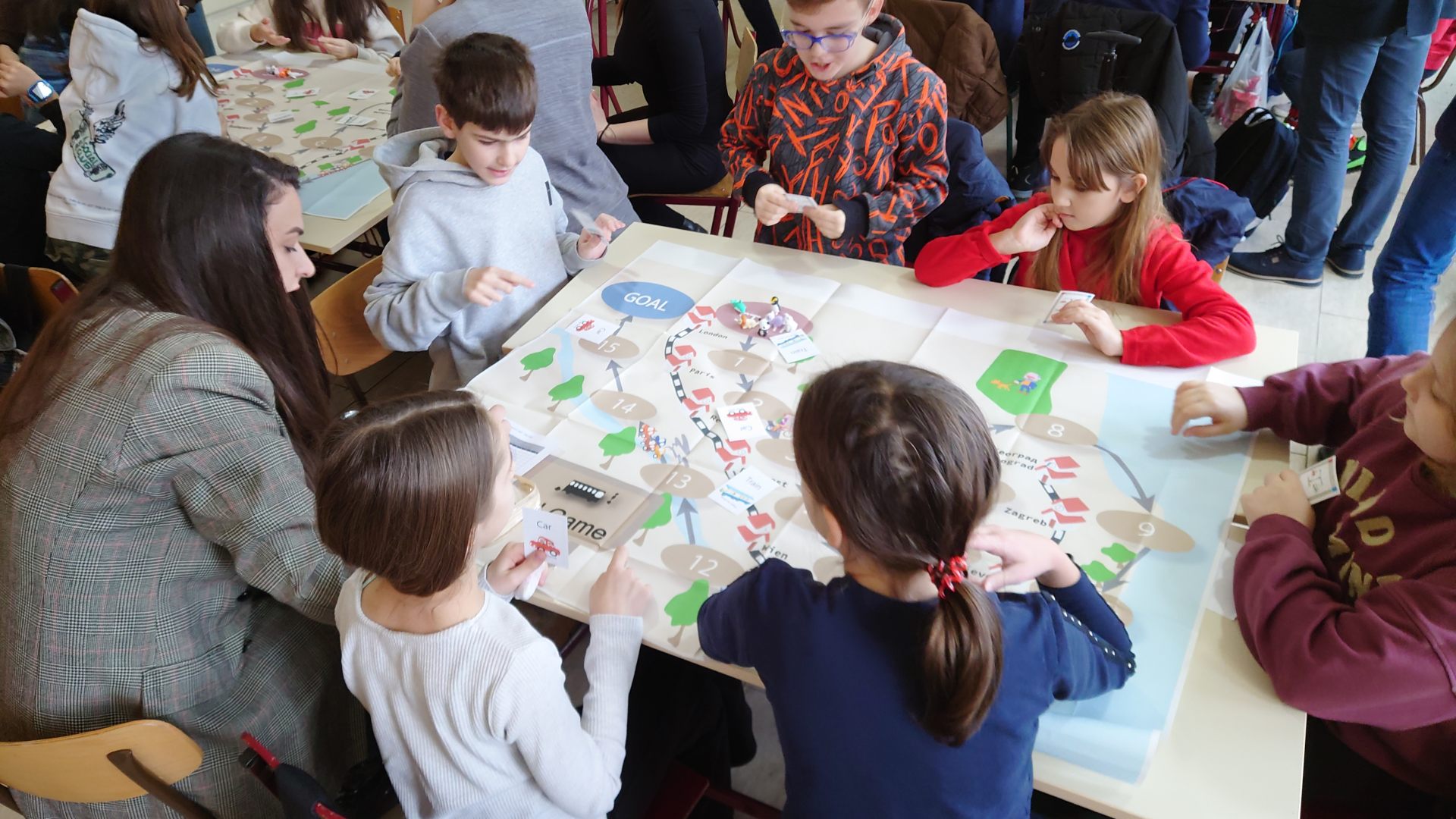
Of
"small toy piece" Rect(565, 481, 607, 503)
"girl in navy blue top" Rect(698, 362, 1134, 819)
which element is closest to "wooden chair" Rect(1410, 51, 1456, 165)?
"girl in navy blue top" Rect(698, 362, 1134, 819)

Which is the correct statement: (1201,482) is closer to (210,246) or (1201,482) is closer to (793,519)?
(793,519)

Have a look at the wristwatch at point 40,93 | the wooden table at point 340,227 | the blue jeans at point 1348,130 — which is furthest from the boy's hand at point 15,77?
the blue jeans at point 1348,130

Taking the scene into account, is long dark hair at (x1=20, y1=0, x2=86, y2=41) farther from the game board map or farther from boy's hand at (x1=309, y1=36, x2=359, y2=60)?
the game board map

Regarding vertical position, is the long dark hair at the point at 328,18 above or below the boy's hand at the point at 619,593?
above

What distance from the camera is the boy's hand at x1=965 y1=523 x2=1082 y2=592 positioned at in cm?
105

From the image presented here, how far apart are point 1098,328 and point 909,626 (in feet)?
2.68

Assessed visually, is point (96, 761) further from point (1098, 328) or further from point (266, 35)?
point (266, 35)

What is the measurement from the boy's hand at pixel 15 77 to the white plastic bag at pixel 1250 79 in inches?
180

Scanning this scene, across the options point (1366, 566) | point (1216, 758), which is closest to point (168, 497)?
point (1216, 758)

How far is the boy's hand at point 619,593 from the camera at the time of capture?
3.79ft

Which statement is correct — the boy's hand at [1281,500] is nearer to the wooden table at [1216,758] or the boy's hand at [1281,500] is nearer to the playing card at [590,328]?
the wooden table at [1216,758]

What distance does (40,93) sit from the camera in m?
2.81

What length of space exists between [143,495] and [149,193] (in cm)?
43

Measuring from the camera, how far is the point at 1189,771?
3.14 feet
